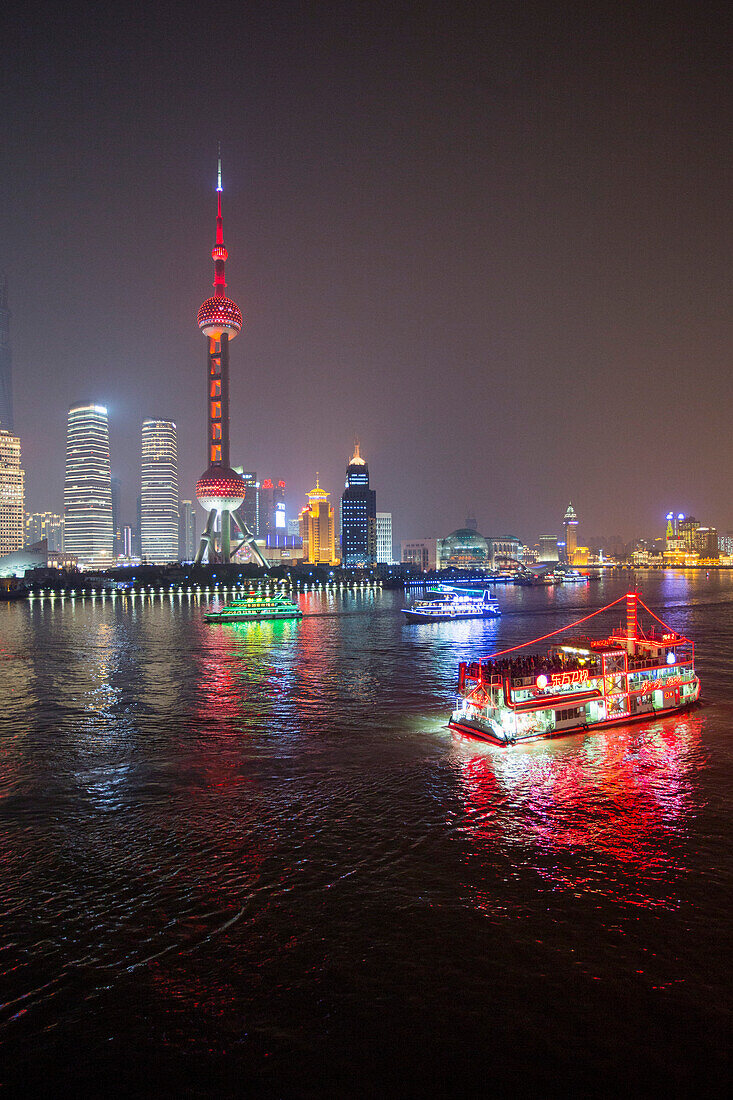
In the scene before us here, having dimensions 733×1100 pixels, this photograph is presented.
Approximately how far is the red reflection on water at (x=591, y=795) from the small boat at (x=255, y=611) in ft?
239

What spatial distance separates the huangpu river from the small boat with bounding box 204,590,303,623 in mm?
64102

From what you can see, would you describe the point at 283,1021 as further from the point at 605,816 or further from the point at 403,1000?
the point at 605,816

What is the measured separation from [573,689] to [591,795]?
373 inches

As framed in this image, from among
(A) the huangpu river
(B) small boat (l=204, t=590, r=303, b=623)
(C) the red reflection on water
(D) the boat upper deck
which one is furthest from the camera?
(B) small boat (l=204, t=590, r=303, b=623)

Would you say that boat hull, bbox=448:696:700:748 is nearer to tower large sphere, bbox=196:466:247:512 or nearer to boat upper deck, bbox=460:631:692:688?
boat upper deck, bbox=460:631:692:688

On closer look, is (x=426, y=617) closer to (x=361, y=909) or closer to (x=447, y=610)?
(x=447, y=610)

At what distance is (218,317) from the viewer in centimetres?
19250

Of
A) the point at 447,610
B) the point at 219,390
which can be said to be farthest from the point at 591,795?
the point at 219,390

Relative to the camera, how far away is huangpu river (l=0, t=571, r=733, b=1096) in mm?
12062

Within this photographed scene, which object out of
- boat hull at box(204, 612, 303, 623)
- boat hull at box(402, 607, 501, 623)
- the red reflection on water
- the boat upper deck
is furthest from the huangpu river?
boat hull at box(402, 607, 501, 623)

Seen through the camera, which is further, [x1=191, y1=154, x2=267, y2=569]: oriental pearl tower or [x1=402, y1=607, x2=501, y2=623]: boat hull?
[x1=191, y1=154, x2=267, y2=569]: oriental pearl tower

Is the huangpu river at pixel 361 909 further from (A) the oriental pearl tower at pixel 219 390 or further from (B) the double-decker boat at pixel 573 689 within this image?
(A) the oriental pearl tower at pixel 219 390

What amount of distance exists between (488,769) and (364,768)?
5215mm

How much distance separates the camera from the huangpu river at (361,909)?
12062 mm
